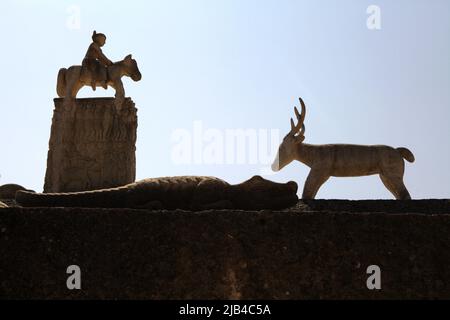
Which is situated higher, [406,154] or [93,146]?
[93,146]

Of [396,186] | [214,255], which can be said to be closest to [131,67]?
[396,186]

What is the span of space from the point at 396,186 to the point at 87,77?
578 centimetres

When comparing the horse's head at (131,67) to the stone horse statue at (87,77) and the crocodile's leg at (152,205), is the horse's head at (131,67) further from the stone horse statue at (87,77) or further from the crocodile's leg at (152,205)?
the crocodile's leg at (152,205)

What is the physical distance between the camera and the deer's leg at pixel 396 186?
35.8ft

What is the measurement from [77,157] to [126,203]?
18.3 feet

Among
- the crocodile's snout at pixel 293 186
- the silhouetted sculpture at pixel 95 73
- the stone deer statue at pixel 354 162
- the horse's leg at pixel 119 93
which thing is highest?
the silhouetted sculpture at pixel 95 73

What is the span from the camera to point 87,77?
11.1m

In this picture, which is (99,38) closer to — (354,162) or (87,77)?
(87,77)

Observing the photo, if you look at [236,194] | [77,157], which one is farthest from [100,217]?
[77,157]

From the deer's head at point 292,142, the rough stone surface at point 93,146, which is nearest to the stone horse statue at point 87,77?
the rough stone surface at point 93,146

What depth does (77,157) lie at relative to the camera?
1069 cm

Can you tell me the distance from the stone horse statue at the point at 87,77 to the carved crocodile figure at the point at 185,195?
215 inches
